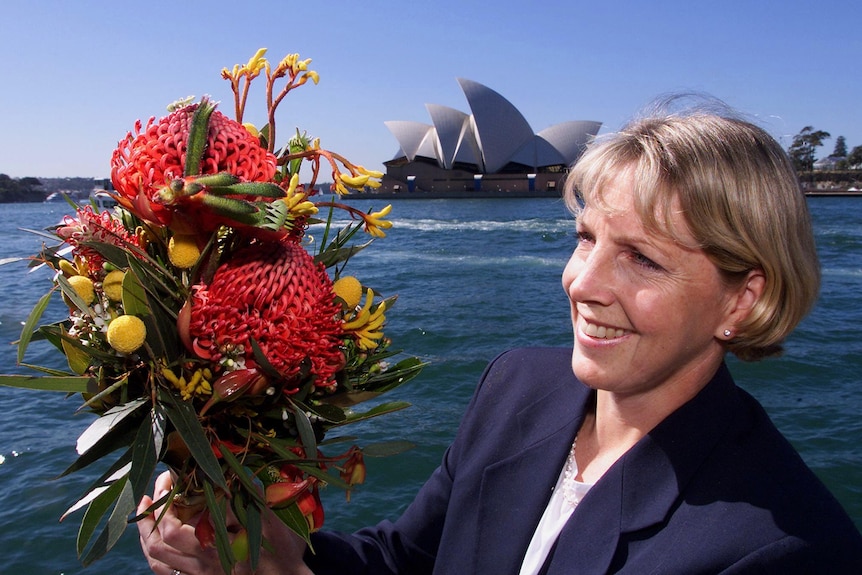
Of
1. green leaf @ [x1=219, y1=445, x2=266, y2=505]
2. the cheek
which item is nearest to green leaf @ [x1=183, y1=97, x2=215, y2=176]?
green leaf @ [x1=219, y1=445, x2=266, y2=505]

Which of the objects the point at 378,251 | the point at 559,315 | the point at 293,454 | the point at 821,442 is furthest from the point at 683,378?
the point at 378,251

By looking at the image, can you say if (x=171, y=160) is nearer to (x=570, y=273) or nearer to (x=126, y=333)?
(x=126, y=333)

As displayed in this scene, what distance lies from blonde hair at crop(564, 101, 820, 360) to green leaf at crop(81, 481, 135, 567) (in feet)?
2.46

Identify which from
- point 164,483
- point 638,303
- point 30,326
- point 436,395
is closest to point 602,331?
point 638,303

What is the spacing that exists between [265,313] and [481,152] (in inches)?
1737

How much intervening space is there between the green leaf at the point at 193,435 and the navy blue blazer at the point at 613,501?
15.4 inches

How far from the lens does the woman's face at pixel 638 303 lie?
96 cm

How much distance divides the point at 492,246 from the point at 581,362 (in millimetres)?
15304

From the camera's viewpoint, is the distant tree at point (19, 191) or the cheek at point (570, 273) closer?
the cheek at point (570, 273)

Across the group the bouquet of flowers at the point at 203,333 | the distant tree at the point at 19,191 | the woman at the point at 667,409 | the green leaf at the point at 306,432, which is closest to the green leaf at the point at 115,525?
the bouquet of flowers at the point at 203,333

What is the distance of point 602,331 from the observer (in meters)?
1.01

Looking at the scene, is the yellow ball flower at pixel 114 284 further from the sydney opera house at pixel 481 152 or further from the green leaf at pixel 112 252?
the sydney opera house at pixel 481 152

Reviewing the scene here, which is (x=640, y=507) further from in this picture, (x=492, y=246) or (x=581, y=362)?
(x=492, y=246)

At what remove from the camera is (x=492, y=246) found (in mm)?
16250
